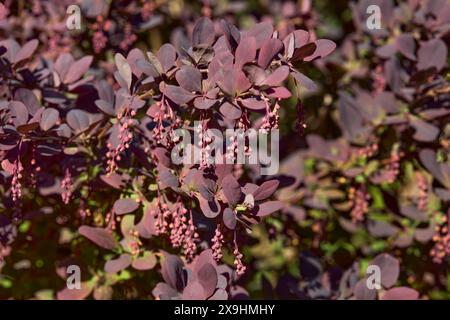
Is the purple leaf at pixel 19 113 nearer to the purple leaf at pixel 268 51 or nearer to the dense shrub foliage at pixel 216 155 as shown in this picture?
the dense shrub foliage at pixel 216 155

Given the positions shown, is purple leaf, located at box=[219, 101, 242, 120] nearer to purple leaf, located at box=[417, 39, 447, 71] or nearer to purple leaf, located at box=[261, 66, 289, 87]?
purple leaf, located at box=[261, 66, 289, 87]

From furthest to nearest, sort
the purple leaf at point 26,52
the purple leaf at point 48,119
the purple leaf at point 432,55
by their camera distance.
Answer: the purple leaf at point 432,55
the purple leaf at point 26,52
the purple leaf at point 48,119

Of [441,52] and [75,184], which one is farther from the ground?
[441,52]

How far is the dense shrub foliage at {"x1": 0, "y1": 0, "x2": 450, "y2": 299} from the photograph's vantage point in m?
1.47

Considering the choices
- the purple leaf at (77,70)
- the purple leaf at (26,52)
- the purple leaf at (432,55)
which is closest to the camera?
the purple leaf at (26,52)

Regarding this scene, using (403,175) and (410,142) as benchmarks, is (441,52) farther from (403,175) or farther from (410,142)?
(403,175)

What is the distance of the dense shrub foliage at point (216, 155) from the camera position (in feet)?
4.82

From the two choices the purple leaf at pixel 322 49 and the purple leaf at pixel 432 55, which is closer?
the purple leaf at pixel 322 49

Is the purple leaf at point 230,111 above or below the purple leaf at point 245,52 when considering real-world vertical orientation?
below

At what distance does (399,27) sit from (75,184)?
144cm

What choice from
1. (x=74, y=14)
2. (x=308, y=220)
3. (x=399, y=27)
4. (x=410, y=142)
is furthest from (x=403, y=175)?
(x=74, y=14)

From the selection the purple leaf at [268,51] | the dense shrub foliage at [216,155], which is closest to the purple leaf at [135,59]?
the dense shrub foliage at [216,155]

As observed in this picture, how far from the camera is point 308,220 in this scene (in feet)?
7.97
